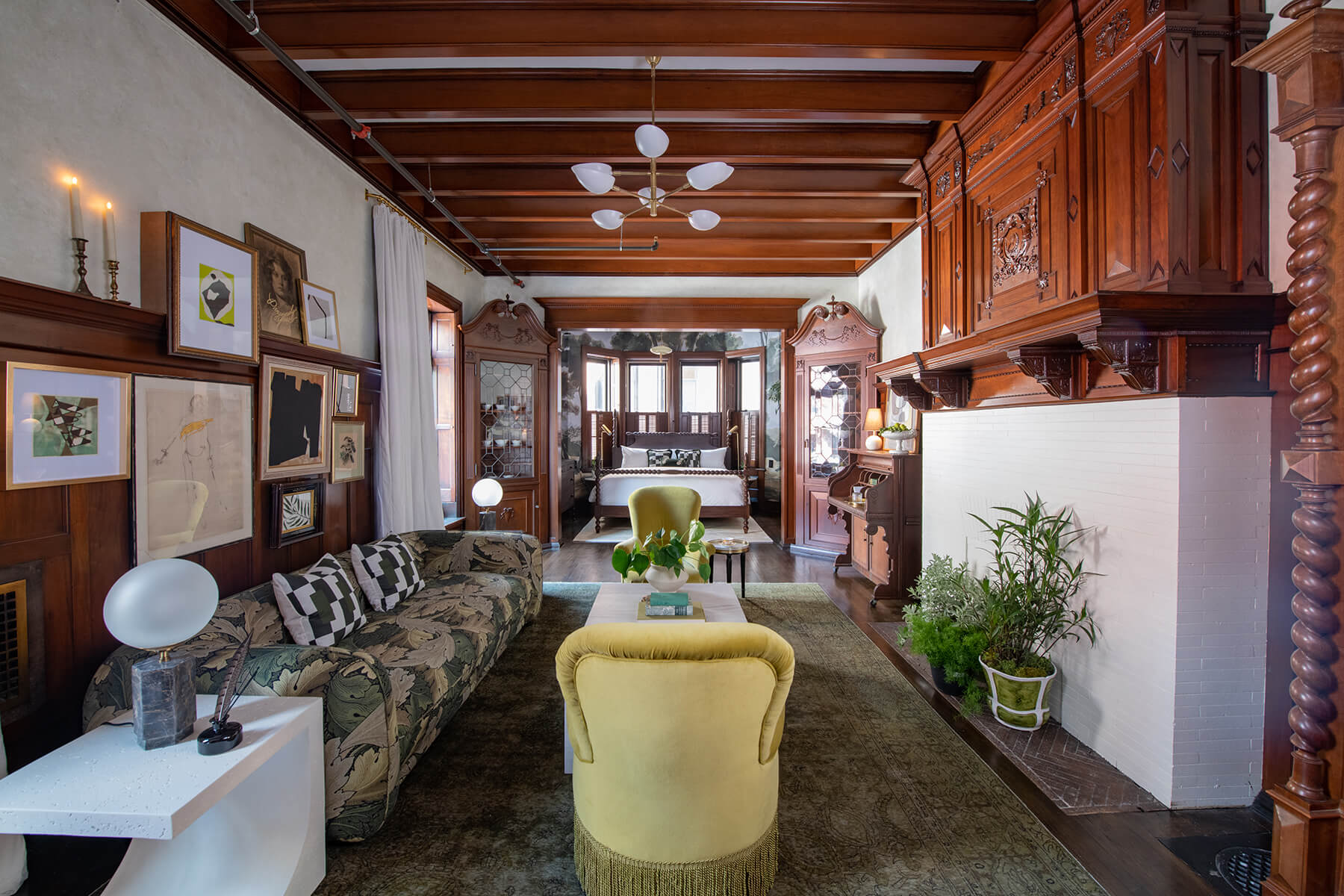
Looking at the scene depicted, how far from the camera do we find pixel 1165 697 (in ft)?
7.43

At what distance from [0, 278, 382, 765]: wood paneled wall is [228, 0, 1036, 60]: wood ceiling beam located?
1.49 metres

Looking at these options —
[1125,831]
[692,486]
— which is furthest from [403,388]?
[692,486]

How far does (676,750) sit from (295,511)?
266 centimetres

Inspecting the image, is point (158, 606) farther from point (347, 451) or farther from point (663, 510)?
point (663, 510)

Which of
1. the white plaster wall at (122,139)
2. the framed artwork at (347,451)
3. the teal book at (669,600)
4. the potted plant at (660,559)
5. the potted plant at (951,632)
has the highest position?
the white plaster wall at (122,139)

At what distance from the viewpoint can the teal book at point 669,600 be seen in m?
2.97

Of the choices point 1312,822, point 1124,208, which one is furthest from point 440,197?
point 1312,822

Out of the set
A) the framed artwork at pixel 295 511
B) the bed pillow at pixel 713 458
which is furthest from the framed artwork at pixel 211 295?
the bed pillow at pixel 713 458

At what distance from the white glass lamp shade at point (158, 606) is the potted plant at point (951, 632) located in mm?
3145

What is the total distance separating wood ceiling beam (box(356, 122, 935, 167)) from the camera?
380 cm

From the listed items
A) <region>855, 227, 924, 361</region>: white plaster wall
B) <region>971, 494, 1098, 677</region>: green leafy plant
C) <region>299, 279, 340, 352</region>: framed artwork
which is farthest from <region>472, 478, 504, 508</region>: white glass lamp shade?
<region>855, 227, 924, 361</region>: white plaster wall

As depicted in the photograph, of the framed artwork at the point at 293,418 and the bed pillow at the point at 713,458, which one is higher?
the framed artwork at the point at 293,418

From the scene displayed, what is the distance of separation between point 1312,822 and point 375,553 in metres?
4.03

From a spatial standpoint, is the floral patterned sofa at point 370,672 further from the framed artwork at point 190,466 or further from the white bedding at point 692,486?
the white bedding at point 692,486
